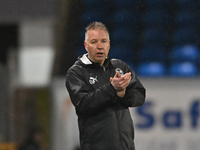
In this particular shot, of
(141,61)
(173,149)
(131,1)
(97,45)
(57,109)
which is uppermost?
(131,1)

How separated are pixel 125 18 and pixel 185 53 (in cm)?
106

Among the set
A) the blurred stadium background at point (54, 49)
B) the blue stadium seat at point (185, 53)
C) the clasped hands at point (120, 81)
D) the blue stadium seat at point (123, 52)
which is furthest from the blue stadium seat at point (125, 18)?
the clasped hands at point (120, 81)

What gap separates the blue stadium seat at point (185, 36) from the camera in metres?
5.54

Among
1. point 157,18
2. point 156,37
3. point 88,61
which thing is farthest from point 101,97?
point 157,18

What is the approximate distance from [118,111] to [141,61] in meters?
3.67

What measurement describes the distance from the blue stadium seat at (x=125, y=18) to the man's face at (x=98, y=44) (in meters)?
4.07

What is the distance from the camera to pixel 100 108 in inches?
67.7

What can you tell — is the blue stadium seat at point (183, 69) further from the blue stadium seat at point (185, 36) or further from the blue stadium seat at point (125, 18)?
the blue stadium seat at point (125, 18)

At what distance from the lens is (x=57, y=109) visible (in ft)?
14.8

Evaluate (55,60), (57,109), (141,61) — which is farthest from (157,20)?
(57,109)

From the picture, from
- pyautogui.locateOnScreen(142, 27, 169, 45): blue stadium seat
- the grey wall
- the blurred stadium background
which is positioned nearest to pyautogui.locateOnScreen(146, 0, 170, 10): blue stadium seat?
the blurred stadium background

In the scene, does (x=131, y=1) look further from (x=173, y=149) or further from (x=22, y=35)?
(x=173, y=149)

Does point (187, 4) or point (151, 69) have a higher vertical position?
point (187, 4)

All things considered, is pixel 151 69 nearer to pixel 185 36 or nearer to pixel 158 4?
pixel 185 36
